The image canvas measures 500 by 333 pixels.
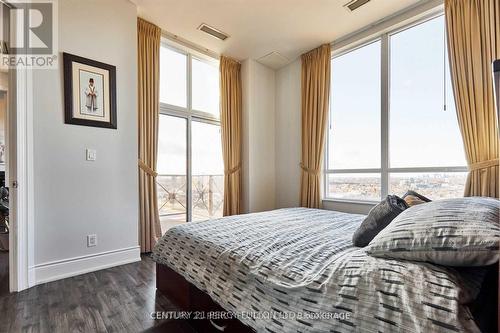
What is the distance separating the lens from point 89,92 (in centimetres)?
240

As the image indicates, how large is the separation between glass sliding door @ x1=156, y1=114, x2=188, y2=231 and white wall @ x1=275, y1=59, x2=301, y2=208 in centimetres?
163

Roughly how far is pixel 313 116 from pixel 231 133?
1327 mm

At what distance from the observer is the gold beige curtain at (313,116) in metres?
3.46

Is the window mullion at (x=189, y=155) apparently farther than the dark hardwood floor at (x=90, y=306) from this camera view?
Yes

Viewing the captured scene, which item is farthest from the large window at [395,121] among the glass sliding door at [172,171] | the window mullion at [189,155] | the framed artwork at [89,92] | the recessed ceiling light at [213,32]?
the framed artwork at [89,92]

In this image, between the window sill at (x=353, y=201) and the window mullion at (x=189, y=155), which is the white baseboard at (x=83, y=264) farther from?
the window sill at (x=353, y=201)

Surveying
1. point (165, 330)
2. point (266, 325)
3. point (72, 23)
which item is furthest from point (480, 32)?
point (72, 23)

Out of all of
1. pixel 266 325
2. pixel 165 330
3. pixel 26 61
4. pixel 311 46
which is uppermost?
pixel 311 46

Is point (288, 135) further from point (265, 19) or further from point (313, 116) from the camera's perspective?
point (265, 19)

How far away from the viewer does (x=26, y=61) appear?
2.07 meters

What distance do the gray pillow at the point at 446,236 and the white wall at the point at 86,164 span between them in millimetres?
2502

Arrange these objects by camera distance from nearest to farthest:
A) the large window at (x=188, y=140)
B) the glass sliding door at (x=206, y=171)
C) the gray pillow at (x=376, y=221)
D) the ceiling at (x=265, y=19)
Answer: the gray pillow at (x=376, y=221), the ceiling at (x=265, y=19), the large window at (x=188, y=140), the glass sliding door at (x=206, y=171)

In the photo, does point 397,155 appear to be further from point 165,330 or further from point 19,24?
point 19,24

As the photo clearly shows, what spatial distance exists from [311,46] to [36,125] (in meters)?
3.50
